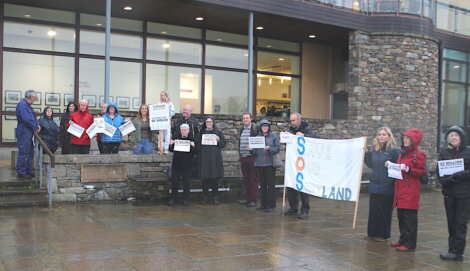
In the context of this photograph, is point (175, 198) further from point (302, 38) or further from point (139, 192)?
point (302, 38)

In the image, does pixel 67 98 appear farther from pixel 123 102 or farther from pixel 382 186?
pixel 382 186

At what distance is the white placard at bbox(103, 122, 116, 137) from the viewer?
9820mm

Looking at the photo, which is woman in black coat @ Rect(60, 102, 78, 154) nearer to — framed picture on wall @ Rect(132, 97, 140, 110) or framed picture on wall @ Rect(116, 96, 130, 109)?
framed picture on wall @ Rect(116, 96, 130, 109)

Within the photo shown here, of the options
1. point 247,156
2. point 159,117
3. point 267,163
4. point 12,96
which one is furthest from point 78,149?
point 12,96

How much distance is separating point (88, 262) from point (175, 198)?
444cm

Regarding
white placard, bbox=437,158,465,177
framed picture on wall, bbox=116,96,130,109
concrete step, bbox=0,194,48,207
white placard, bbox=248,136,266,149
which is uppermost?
framed picture on wall, bbox=116,96,130,109

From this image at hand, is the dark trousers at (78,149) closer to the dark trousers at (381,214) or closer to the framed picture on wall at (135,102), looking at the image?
the dark trousers at (381,214)

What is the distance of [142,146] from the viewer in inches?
416

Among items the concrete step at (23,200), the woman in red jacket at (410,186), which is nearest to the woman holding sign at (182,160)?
the concrete step at (23,200)

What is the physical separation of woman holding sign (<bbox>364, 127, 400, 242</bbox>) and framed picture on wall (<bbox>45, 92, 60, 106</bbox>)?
438 inches

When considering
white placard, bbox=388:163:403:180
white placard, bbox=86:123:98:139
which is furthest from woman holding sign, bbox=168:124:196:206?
white placard, bbox=388:163:403:180

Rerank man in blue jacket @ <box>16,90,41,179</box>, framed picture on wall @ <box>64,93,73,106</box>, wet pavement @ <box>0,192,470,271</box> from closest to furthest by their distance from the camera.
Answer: wet pavement @ <box>0,192,470,271</box> → man in blue jacket @ <box>16,90,41,179</box> → framed picture on wall @ <box>64,93,73,106</box>

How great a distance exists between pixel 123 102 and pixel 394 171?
1143cm

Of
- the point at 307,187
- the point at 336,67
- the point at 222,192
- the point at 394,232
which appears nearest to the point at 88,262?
the point at 307,187
